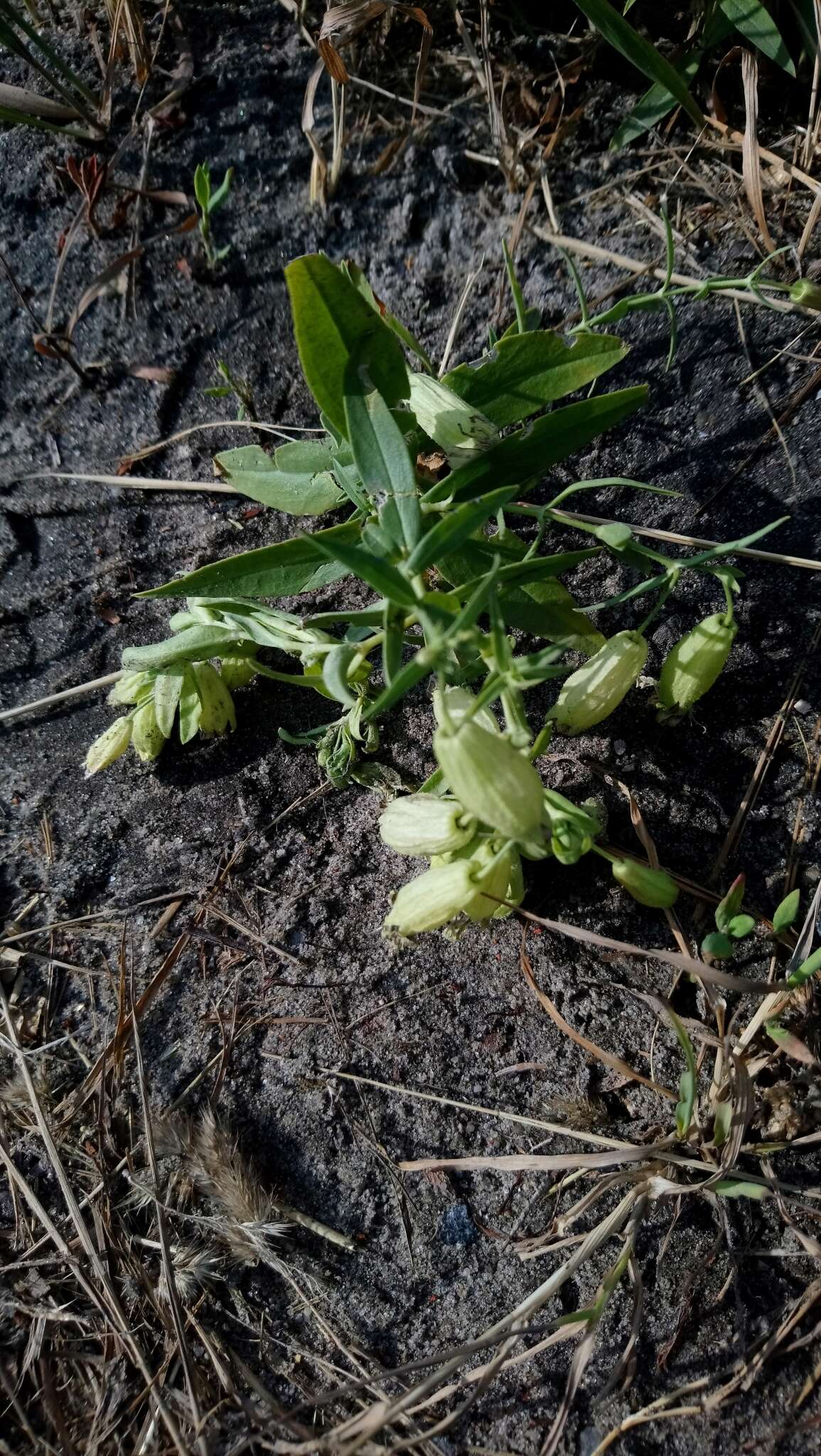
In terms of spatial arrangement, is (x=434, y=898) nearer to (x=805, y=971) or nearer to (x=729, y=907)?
(x=729, y=907)

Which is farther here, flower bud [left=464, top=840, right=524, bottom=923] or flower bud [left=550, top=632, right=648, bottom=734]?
flower bud [left=550, top=632, right=648, bottom=734]

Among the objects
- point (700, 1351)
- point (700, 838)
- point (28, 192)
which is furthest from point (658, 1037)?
point (28, 192)

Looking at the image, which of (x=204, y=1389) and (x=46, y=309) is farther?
(x=46, y=309)

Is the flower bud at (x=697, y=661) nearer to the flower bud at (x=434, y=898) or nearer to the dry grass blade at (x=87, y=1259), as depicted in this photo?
the flower bud at (x=434, y=898)

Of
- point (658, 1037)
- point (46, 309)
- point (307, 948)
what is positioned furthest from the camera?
point (46, 309)

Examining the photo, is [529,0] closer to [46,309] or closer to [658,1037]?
[46,309]

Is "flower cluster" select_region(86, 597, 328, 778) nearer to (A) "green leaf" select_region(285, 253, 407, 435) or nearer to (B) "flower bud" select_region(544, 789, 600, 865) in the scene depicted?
(A) "green leaf" select_region(285, 253, 407, 435)

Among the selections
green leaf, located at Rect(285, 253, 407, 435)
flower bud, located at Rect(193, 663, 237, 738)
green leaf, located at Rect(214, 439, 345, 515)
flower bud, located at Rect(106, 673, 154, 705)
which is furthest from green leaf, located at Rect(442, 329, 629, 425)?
flower bud, located at Rect(106, 673, 154, 705)
